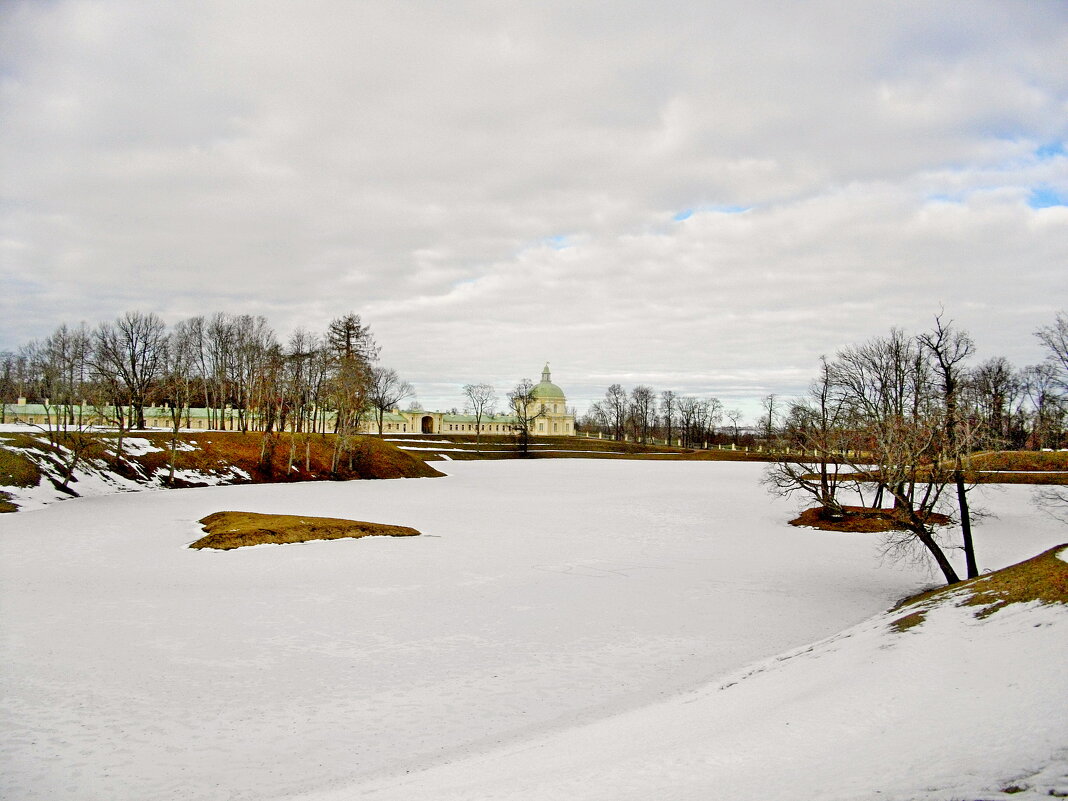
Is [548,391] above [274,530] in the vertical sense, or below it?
above

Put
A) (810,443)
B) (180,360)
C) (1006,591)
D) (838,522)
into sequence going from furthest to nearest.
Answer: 1. (180,360)
2. (838,522)
3. (810,443)
4. (1006,591)

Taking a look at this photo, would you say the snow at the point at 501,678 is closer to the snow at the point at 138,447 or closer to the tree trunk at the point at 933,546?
the tree trunk at the point at 933,546

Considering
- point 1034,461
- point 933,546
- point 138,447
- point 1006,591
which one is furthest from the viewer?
point 1034,461

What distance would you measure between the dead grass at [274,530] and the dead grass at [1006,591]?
57.9 feet

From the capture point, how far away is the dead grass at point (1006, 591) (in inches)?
409

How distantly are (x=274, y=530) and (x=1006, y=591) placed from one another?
70.1ft

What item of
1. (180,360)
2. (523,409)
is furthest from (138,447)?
(523,409)

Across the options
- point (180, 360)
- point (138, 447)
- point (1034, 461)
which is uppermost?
point (180, 360)

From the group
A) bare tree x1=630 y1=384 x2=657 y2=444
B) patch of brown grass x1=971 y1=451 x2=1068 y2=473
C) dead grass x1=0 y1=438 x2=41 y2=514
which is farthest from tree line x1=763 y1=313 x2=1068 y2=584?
bare tree x1=630 y1=384 x2=657 y2=444

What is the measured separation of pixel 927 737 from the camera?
648 cm

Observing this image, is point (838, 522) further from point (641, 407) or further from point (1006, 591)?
point (641, 407)

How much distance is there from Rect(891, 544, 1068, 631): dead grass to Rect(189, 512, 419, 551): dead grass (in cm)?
1764

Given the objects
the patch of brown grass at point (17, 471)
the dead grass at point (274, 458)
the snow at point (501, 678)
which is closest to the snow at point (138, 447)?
the dead grass at point (274, 458)

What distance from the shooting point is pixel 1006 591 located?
11.5 meters
